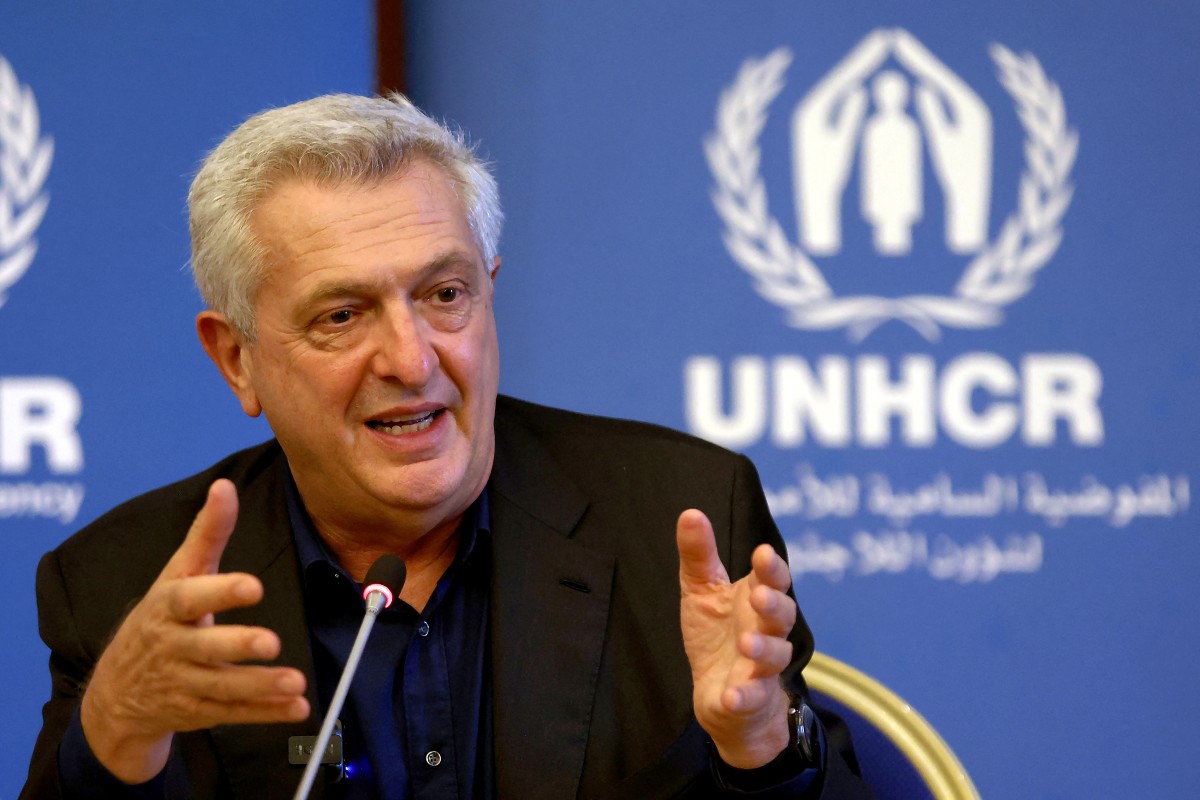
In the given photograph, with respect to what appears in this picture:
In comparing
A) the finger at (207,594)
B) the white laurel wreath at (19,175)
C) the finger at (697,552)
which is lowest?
the finger at (207,594)

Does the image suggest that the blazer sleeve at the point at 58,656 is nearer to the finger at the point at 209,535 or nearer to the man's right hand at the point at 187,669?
the man's right hand at the point at 187,669

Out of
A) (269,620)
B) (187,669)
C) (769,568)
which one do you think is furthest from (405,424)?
(769,568)

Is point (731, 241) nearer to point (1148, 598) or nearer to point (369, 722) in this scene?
point (1148, 598)

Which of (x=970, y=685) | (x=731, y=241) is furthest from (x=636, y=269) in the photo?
(x=970, y=685)

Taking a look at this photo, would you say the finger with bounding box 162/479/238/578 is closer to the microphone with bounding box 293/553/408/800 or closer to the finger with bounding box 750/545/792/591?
the microphone with bounding box 293/553/408/800

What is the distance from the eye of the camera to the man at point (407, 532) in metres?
1.87

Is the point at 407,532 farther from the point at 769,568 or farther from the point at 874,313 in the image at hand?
the point at 874,313

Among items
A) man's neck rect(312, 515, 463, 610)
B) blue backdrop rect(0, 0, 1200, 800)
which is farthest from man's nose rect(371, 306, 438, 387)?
blue backdrop rect(0, 0, 1200, 800)

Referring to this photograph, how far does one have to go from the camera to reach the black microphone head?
1436 mm

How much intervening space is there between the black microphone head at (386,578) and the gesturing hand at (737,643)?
34 cm

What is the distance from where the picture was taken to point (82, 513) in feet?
9.93

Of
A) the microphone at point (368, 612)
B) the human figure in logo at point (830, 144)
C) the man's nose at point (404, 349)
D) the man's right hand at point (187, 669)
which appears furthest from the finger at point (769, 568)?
the human figure in logo at point (830, 144)

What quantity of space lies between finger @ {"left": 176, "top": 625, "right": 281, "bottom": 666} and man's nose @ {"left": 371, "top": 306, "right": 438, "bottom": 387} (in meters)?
0.56

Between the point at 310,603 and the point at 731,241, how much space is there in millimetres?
1502
